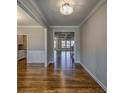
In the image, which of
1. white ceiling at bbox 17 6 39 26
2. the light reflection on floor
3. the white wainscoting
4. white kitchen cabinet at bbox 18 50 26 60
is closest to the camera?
white ceiling at bbox 17 6 39 26

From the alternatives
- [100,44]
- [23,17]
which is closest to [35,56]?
[23,17]

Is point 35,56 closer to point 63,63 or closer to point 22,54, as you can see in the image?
point 63,63

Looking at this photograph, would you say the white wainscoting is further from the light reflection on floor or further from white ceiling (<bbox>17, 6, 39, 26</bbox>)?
white ceiling (<bbox>17, 6, 39, 26</bbox>)

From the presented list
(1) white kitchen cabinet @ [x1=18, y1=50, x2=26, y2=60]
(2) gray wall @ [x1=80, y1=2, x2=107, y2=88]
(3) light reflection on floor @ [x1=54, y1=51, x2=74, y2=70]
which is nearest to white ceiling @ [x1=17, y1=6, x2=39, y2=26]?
(2) gray wall @ [x1=80, y1=2, x2=107, y2=88]

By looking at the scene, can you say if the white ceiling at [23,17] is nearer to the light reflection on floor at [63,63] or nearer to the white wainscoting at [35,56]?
the white wainscoting at [35,56]

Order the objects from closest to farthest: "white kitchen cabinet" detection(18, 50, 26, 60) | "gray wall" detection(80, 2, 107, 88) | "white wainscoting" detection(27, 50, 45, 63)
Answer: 1. "gray wall" detection(80, 2, 107, 88)
2. "white wainscoting" detection(27, 50, 45, 63)
3. "white kitchen cabinet" detection(18, 50, 26, 60)

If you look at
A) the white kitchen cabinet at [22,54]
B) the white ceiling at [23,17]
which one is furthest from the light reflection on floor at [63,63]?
the white ceiling at [23,17]

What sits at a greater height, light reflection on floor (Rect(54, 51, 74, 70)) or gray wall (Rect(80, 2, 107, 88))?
gray wall (Rect(80, 2, 107, 88))

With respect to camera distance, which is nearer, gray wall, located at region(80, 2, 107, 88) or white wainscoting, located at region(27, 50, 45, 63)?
gray wall, located at region(80, 2, 107, 88)

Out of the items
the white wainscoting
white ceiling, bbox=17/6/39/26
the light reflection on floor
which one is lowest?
the light reflection on floor

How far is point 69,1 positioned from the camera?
416cm
